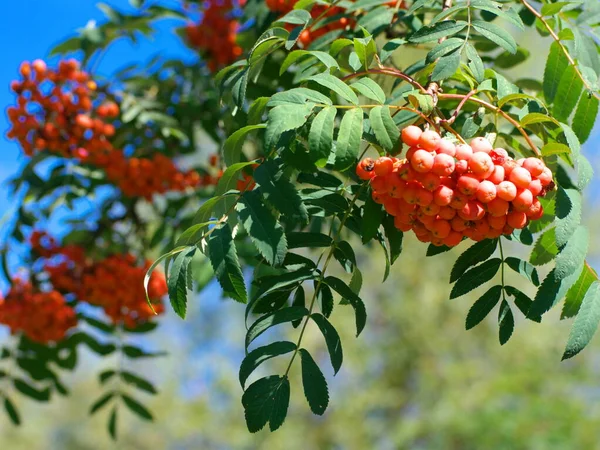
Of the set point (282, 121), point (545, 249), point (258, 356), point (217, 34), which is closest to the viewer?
point (282, 121)

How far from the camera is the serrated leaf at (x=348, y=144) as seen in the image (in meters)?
1.06

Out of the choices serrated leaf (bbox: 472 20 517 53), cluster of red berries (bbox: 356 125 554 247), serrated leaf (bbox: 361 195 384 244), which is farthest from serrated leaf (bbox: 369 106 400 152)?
serrated leaf (bbox: 472 20 517 53)

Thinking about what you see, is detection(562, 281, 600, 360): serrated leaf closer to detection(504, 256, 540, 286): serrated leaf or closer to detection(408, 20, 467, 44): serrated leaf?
detection(504, 256, 540, 286): serrated leaf

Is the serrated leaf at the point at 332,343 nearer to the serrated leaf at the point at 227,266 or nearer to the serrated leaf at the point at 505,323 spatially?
the serrated leaf at the point at 227,266

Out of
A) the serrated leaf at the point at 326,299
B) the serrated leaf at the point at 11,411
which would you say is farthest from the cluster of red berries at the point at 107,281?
the serrated leaf at the point at 326,299

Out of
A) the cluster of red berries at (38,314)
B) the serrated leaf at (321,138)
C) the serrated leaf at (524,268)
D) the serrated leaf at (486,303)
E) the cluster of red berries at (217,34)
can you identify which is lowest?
the serrated leaf at (486,303)

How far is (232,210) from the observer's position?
3.82ft

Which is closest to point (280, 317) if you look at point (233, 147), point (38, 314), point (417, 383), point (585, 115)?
point (233, 147)

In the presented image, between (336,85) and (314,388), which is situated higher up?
(336,85)

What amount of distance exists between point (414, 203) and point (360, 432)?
8374 mm

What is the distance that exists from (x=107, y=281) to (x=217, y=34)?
2.96 feet

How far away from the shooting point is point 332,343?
117cm

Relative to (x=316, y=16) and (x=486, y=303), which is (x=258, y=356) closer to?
(x=486, y=303)

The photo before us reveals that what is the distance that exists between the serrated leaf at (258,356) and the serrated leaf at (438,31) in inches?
21.7
